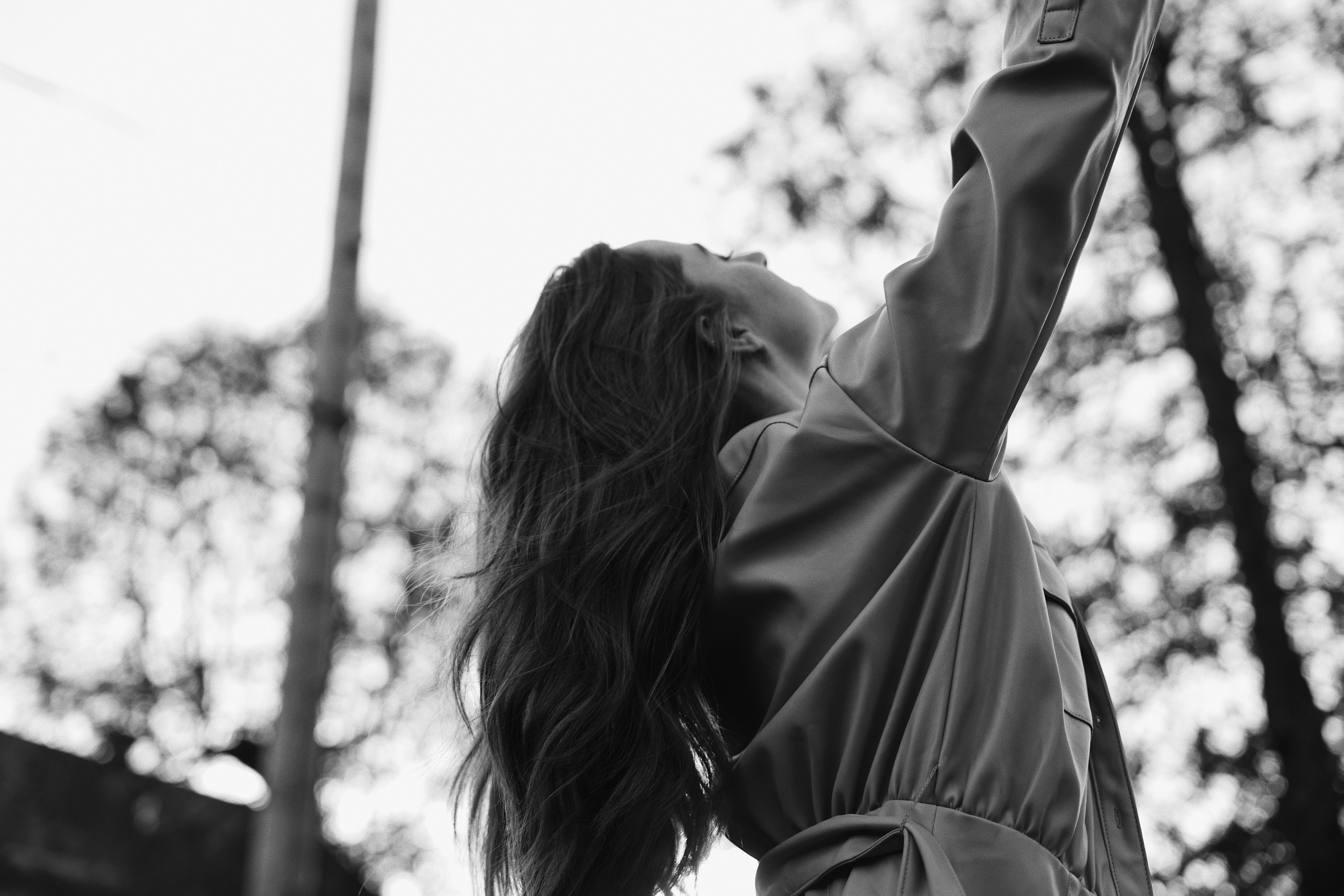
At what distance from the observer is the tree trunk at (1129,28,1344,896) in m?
6.54

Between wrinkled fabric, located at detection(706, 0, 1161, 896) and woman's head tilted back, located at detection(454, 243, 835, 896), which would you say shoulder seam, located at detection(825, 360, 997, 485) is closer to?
wrinkled fabric, located at detection(706, 0, 1161, 896)

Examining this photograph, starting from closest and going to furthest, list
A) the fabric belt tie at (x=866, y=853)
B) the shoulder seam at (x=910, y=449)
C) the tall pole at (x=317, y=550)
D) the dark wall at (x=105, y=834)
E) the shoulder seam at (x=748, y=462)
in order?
1. the fabric belt tie at (x=866, y=853)
2. the shoulder seam at (x=910, y=449)
3. the shoulder seam at (x=748, y=462)
4. the tall pole at (x=317, y=550)
5. the dark wall at (x=105, y=834)

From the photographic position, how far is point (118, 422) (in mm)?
17141

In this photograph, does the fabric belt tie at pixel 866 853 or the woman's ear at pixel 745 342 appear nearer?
the fabric belt tie at pixel 866 853

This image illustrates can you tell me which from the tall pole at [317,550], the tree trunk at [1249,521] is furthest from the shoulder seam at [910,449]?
the tree trunk at [1249,521]

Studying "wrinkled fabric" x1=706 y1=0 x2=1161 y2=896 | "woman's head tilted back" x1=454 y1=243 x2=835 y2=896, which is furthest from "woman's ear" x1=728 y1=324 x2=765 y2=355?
"wrinkled fabric" x1=706 y1=0 x2=1161 y2=896

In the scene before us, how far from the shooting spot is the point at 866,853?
1.28m

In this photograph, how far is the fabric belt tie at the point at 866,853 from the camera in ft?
3.98

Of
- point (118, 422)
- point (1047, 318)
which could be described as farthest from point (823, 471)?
point (118, 422)

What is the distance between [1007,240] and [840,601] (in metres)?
0.42

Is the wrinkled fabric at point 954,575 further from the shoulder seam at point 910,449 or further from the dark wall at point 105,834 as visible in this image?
the dark wall at point 105,834

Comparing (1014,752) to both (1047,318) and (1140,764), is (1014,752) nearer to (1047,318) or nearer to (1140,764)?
(1047,318)

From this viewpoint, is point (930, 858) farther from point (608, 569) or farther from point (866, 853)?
point (608, 569)

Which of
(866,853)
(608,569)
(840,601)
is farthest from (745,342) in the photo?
(866,853)
